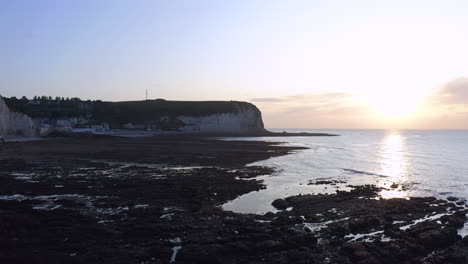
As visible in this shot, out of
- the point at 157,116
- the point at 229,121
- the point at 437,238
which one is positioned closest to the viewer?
the point at 437,238

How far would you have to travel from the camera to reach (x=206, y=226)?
36.4 feet

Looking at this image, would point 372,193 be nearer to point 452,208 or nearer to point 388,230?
point 452,208

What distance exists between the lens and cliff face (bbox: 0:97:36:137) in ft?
199

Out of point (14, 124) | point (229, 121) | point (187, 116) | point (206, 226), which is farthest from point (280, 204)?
point (229, 121)

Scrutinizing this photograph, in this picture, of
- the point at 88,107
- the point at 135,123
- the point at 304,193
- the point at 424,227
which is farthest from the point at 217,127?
the point at 424,227

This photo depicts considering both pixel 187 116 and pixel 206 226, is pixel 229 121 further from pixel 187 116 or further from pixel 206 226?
pixel 206 226

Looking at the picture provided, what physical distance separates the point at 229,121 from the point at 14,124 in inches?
2281

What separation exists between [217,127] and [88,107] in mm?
42886

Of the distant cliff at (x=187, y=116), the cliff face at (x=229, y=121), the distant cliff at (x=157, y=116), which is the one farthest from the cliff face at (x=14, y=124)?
the cliff face at (x=229, y=121)

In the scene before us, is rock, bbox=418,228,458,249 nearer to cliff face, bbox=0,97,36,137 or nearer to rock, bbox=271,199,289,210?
rock, bbox=271,199,289,210

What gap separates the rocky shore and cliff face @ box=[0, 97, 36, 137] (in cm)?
4986

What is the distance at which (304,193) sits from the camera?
17.7m

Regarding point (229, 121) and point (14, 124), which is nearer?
point (14, 124)

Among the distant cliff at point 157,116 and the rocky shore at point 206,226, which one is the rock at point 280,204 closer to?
the rocky shore at point 206,226
